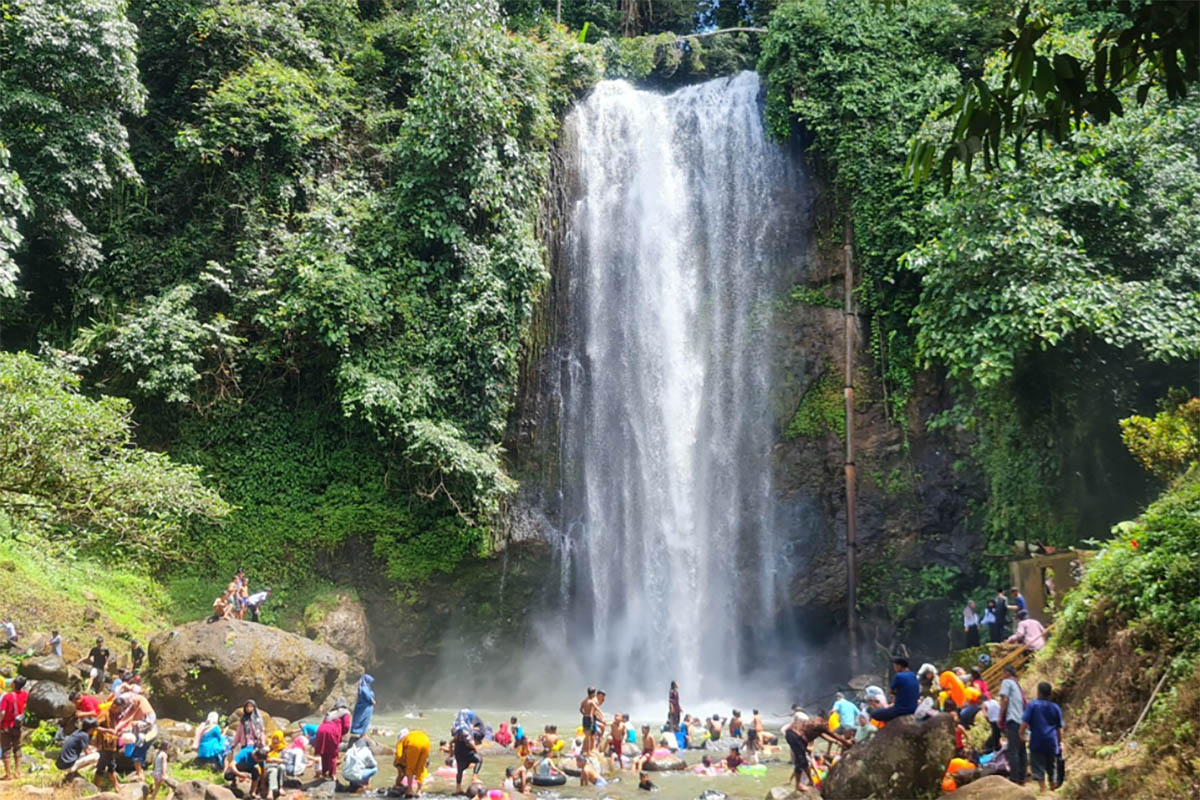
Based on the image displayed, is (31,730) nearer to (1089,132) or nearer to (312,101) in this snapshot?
(312,101)

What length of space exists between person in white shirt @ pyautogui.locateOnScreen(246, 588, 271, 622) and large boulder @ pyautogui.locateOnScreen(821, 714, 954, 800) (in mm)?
11565

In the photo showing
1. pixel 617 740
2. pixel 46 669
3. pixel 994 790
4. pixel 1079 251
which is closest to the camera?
pixel 994 790

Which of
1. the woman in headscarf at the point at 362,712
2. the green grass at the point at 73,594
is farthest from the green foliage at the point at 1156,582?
the green grass at the point at 73,594

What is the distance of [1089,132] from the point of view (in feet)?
52.0

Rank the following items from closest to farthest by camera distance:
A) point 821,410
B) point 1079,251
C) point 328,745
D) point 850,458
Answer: point 328,745, point 1079,251, point 850,458, point 821,410

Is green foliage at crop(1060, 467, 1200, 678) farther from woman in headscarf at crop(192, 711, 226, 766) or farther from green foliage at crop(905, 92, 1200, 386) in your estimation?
woman in headscarf at crop(192, 711, 226, 766)

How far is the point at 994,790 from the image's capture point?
24.9ft

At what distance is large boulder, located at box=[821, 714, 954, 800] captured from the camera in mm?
8508

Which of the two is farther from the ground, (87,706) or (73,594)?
(73,594)

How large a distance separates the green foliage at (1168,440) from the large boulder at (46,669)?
15.7 m

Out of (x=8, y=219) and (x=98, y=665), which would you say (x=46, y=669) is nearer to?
(x=98, y=665)

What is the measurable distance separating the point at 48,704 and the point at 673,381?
44.2 feet

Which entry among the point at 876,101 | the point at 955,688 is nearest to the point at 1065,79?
the point at 955,688

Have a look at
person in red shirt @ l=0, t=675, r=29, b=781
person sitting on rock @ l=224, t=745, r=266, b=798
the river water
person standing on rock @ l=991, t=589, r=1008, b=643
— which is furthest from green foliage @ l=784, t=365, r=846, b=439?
person in red shirt @ l=0, t=675, r=29, b=781
